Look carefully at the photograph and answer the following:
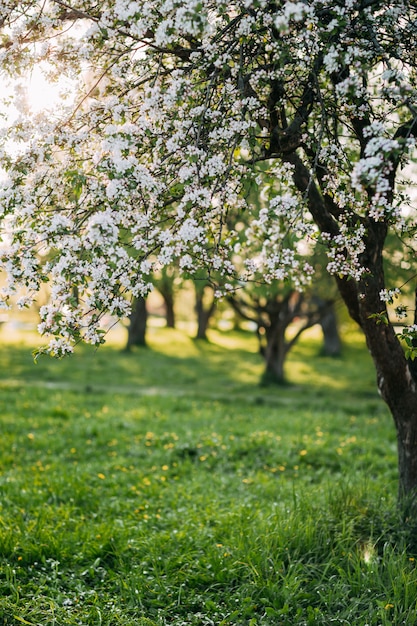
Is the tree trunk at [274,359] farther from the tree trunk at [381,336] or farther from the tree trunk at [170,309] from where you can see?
the tree trunk at [170,309]

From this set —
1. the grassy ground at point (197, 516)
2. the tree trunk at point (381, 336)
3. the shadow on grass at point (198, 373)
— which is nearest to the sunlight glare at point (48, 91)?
the tree trunk at point (381, 336)

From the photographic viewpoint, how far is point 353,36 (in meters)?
5.17

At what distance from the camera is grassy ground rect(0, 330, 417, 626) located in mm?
5598

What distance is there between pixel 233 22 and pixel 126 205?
182 centimetres

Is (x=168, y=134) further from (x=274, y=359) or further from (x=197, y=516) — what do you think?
(x=274, y=359)

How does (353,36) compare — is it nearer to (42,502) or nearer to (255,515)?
(255,515)

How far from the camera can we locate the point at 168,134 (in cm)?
536

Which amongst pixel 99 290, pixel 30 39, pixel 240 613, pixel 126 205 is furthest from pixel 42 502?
pixel 30 39

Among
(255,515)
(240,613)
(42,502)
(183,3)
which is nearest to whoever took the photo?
(183,3)

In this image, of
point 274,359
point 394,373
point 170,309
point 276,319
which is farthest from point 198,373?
point 394,373

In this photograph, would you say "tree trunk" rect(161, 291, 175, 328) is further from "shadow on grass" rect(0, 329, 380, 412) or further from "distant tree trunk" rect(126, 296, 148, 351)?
"distant tree trunk" rect(126, 296, 148, 351)

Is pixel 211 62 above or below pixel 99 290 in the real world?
above

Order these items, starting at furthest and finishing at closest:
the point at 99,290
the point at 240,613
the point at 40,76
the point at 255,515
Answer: the point at 255,515 < the point at 40,76 < the point at 240,613 < the point at 99,290

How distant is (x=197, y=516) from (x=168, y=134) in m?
4.84
